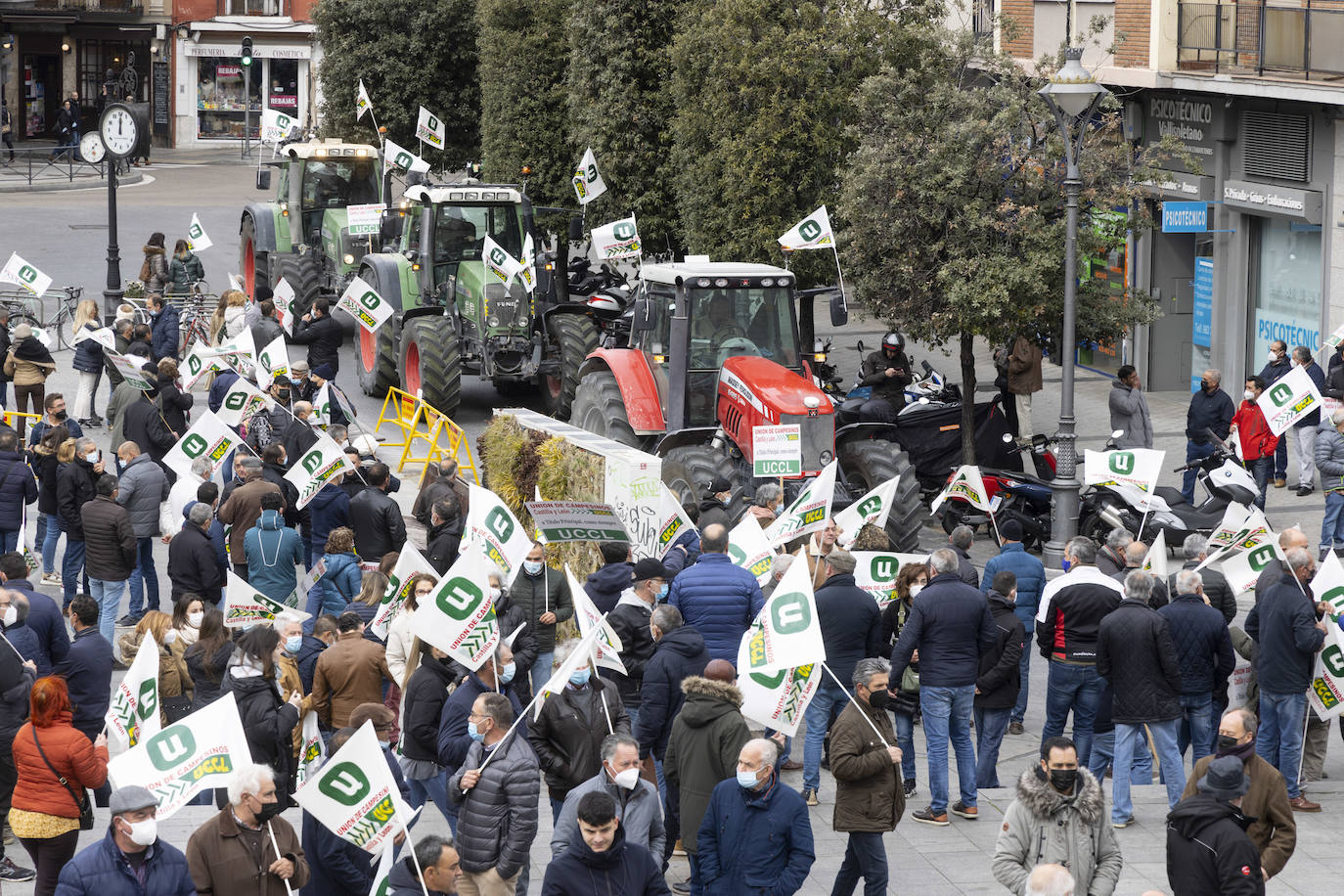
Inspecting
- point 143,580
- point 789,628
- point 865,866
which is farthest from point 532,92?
point 865,866

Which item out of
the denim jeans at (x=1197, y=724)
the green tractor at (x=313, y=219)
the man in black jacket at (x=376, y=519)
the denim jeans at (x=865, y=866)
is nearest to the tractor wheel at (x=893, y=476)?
the man in black jacket at (x=376, y=519)

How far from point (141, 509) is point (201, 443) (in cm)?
93

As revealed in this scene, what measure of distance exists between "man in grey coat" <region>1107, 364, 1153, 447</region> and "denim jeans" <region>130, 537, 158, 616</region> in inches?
383

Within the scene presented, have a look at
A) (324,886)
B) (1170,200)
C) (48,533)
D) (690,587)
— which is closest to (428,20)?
(1170,200)

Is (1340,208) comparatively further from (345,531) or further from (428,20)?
(428,20)

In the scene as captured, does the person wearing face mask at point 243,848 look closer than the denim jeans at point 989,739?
Yes

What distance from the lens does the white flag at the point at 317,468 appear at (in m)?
14.4

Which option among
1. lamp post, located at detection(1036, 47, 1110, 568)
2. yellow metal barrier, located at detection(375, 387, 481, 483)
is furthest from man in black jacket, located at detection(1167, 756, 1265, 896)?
yellow metal barrier, located at detection(375, 387, 481, 483)

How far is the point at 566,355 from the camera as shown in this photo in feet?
71.5

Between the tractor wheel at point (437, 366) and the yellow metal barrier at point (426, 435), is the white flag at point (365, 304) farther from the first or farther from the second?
the tractor wheel at point (437, 366)

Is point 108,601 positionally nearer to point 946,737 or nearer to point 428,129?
point 946,737

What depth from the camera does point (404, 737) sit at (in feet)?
32.0

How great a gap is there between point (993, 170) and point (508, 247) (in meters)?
6.60

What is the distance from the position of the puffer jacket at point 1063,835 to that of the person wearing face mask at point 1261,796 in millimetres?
760
